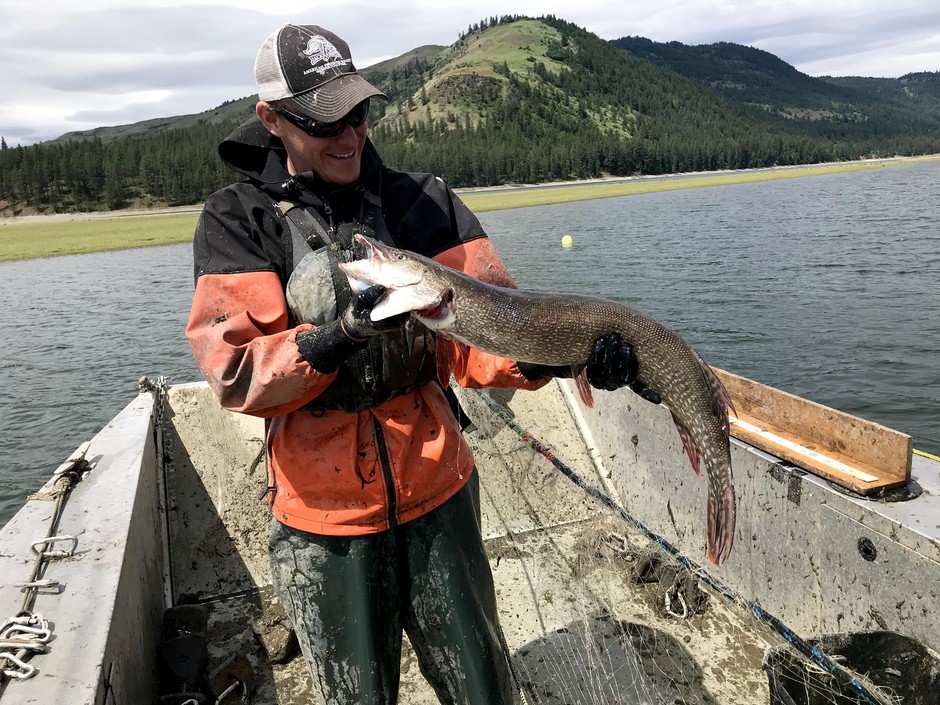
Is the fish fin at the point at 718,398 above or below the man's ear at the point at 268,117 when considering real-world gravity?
below

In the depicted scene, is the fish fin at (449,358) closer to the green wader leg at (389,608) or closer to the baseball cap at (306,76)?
the green wader leg at (389,608)

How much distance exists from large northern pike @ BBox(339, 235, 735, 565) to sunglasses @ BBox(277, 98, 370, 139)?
43cm

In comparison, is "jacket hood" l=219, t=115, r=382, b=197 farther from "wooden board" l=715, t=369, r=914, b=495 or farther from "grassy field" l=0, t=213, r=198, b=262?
"grassy field" l=0, t=213, r=198, b=262

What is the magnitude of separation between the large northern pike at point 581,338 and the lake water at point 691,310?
9367 millimetres

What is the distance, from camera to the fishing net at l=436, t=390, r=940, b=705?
3416 millimetres

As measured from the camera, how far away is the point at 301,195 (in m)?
2.87

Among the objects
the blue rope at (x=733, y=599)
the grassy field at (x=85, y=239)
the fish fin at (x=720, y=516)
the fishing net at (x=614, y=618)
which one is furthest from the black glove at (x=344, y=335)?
the grassy field at (x=85, y=239)

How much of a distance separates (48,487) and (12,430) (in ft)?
36.2

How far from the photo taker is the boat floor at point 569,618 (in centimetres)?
434

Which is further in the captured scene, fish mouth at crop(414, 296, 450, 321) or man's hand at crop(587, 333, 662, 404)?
man's hand at crop(587, 333, 662, 404)

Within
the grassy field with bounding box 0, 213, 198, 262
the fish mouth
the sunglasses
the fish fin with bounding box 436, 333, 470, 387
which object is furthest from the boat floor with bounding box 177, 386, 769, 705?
the grassy field with bounding box 0, 213, 198, 262

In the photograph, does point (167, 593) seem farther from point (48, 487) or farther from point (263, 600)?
point (48, 487)

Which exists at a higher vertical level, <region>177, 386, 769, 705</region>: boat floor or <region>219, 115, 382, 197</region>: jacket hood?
<region>219, 115, 382, 197</region>: jacket hood

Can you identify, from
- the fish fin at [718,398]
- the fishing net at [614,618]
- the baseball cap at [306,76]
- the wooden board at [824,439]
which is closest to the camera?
the baseball cap at [306,76]
